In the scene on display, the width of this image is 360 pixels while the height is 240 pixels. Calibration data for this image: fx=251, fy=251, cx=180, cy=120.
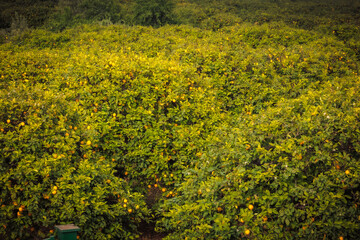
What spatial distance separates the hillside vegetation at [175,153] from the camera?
2.45m

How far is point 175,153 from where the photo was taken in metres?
3.82

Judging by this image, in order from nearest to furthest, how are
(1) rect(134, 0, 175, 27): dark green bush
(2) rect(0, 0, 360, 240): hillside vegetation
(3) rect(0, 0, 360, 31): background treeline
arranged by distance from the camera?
(2) rect(0, 0, 360, 240): hillside vegetation < (3) rect(0, 0, 360, 31): background treeline < (1) rect(134, 0, 175, 27): dark green bush

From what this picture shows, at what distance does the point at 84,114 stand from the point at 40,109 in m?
0.55

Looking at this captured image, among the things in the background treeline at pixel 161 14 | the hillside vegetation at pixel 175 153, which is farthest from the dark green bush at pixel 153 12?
the hillside vegetation at pixel 175 153

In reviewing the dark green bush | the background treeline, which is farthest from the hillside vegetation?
the dark green bush

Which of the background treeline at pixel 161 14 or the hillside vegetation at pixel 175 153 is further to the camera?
the background treeline at pixel 161 14

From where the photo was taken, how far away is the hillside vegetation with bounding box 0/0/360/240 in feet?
8.02

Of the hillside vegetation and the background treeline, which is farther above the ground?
the background treeline

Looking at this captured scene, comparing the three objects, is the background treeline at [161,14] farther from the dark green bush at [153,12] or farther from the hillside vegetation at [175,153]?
the hillside vegetation at [175,153]

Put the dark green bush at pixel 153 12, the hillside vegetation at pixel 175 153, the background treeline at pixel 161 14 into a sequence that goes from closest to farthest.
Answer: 1. the hillside vegetation at pixel 175 153
2. the background treeline at pixel 161 14
3. the dark green bush at pixel 153 12

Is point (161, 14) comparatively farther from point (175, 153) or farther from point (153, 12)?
point (175, 153)

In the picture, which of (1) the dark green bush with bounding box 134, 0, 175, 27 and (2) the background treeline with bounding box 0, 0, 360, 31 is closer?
(2) the background treeline with bounding box 0, 0, 360, 31

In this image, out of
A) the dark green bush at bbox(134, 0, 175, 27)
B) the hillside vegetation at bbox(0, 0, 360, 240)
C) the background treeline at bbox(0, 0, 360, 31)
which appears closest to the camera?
the hillside vegetation at bbox(0, 0, 360, 240)

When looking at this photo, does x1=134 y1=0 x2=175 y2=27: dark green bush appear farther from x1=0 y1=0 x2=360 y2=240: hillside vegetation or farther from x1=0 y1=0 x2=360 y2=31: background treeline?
x1=0 y1=0 x2=360 y2=240: hillside vegetation
